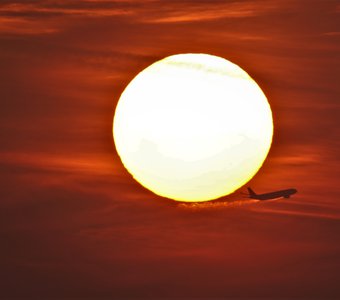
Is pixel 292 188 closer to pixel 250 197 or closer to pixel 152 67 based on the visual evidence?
pixel 250 197

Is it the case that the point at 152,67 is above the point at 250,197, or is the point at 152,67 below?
above

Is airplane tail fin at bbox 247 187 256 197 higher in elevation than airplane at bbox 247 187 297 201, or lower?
higher

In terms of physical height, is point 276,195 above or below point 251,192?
below

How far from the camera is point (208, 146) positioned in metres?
25.3

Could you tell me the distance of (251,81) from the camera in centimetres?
2564

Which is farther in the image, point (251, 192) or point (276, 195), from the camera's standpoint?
point (276, 195)

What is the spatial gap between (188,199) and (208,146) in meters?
0.79

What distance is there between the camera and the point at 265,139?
25.5 meters

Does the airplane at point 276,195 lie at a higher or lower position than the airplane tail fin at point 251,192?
lower

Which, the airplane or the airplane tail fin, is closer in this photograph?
the airplane tail fin

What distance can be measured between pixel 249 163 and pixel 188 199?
2.67ft

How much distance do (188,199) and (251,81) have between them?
138 centimetres

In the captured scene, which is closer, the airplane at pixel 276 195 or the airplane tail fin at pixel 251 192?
the airplane tail fin at pixel 251 192

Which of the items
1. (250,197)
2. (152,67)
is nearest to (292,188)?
(250,197)
